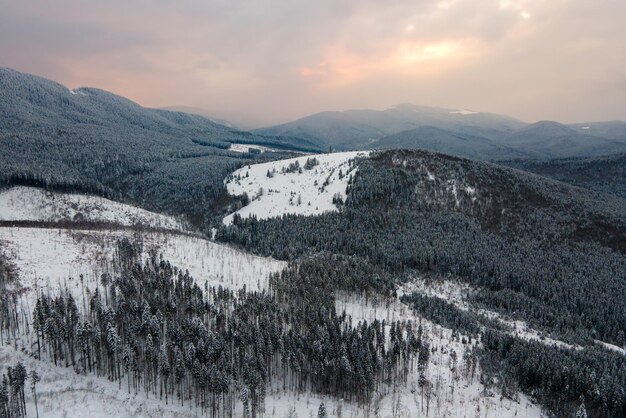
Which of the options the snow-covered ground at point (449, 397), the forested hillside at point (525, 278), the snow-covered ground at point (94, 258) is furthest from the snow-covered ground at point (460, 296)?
the snow-covered ground at point (94, 258)

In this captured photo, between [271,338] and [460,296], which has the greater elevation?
[271,338]

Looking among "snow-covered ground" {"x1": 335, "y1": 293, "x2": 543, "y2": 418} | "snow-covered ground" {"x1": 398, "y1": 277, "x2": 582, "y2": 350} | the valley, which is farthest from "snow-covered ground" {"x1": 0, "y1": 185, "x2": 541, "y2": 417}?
"snow-covered ground" {"x1": 398, "y1": 277, "x2": 582, "y2": 350}

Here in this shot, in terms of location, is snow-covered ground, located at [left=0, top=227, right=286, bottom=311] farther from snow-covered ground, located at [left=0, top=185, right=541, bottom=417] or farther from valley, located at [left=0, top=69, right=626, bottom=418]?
valley, located at [left=0, top=69, right=626, bottom=418]

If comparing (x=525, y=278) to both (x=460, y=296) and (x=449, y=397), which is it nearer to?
(x=460, y=296)

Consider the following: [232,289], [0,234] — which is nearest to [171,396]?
[232,289]

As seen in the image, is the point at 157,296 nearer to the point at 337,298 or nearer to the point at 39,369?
the point at 39,369

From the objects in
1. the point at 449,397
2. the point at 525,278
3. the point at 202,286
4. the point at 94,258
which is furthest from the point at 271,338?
the point at 525,278

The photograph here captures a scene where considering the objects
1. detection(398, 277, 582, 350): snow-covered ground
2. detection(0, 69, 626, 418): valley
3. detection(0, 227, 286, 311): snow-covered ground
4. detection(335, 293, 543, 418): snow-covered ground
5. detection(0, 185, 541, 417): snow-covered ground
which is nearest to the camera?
detection(0, 185, 541, 417): snow-covered ground

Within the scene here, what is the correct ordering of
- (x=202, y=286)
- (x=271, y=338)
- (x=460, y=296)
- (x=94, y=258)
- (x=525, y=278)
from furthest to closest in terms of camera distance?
(x=525, y=278) → (x=460, y=296) → (x=94, y=258) → (x=202, y=286) → (x=271, y=338)

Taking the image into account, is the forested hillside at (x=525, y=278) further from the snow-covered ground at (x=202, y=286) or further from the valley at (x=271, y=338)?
the snow-covered ground at (x=202, y=286)
